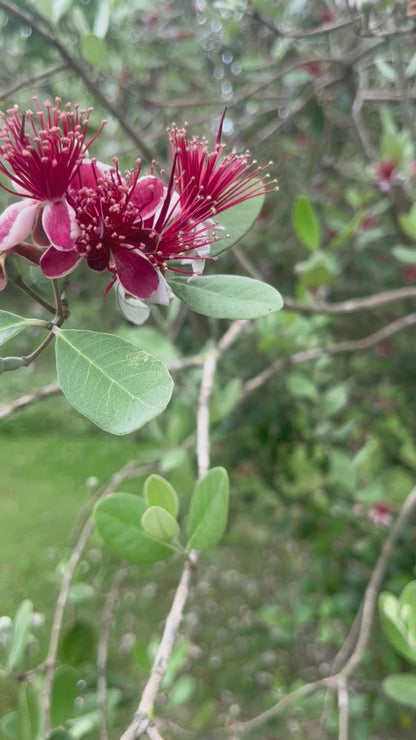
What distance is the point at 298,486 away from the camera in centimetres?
201

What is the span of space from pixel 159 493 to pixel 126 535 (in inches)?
2.0

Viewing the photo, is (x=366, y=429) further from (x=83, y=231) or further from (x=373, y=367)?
(x=83, y=231)

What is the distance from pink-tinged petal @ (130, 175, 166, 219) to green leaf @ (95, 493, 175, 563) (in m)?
0.27

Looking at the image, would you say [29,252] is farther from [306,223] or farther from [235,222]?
[306,223]

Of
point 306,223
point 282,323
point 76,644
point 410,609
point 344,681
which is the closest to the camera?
point 410,609

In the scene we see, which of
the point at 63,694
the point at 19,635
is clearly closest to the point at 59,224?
the point at 19,635

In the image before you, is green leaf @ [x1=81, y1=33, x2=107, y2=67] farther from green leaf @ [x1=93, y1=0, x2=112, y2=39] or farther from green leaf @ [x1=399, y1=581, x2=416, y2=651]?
green leaf @ [x1=399, y1=581, x2=416, y2=651]

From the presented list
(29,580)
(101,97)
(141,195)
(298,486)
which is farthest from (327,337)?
(29,580)

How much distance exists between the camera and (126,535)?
0.60 meters

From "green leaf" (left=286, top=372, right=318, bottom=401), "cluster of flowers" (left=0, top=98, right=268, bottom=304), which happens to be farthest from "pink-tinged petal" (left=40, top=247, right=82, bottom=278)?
"green leaf" (left=286, top=372, right=318, bottom=401)

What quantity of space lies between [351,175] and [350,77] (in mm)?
750

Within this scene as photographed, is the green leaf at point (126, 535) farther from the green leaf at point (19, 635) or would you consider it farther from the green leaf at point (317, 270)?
the green leaf at point (317, 270)

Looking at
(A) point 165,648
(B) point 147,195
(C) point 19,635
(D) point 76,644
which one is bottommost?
(D) point 76,644

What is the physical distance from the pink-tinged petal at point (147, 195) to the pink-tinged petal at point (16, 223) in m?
0.09
